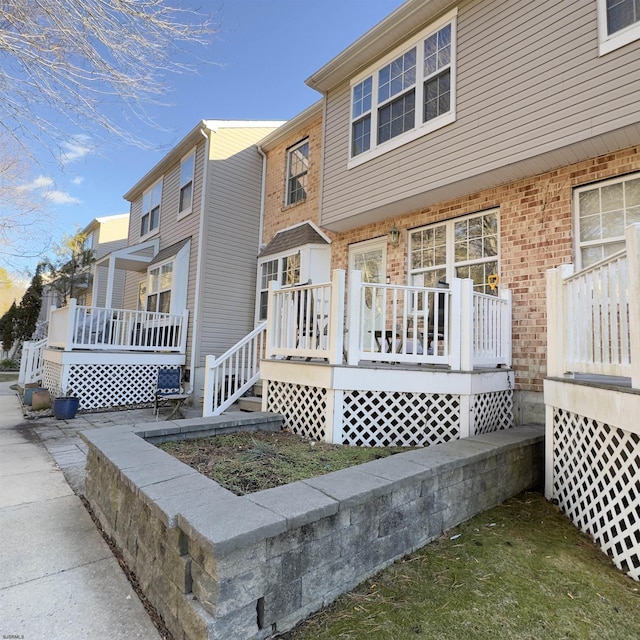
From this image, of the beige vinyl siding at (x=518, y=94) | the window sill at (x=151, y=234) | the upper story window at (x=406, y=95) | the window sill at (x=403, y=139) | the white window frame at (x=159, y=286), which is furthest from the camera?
the window sill at (x=151, y=234)

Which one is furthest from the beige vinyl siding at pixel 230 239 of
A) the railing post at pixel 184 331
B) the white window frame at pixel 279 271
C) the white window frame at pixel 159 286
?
the white window frame at pixel 159 286

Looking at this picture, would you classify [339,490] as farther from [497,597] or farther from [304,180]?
[304,180]

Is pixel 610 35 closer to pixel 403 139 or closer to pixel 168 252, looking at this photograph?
pixel 403 139

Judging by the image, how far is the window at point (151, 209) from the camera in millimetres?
12672

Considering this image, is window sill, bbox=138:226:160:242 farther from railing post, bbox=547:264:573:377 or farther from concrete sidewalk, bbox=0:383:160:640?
railing post, bbox=547:264:573:377

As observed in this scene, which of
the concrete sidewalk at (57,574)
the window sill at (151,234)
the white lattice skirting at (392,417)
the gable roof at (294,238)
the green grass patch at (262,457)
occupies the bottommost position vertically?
the concrete sidewalk at (57,574)

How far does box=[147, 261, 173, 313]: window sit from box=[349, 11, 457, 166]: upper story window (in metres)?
6.15

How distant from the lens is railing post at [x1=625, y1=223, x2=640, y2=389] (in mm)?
2613

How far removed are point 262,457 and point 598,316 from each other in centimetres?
312

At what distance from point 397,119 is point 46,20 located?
473 cm

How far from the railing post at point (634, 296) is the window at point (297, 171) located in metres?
7.37

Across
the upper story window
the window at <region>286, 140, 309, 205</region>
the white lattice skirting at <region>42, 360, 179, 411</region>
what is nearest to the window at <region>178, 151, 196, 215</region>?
the window at <region>286, 140, 309, 205</region>

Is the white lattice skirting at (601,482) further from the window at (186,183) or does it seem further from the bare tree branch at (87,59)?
the window at (186,183)

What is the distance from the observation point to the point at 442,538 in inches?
119
